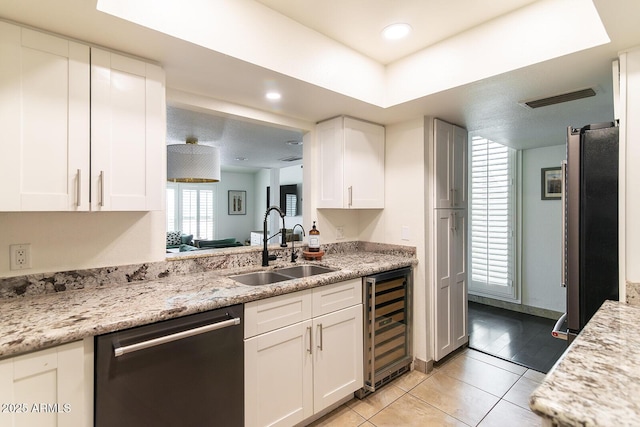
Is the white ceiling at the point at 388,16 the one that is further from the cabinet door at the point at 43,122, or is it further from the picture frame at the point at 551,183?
the picture frame at the point at 551,183

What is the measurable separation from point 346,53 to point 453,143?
1402 millimetres

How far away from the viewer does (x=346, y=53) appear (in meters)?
2.14

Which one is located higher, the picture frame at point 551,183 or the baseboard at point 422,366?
the picture frame at point 551,183

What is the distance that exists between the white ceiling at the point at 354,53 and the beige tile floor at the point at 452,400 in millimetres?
2152

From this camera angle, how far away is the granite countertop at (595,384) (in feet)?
2.20

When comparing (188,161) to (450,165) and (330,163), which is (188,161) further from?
(450,165)

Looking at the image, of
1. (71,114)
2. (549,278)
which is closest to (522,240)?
(549,278)

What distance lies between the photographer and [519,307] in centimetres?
415

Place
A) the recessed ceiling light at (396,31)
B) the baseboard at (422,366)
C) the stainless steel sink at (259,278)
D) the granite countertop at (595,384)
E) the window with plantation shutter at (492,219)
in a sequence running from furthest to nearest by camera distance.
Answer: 1. the window with plantation shutter at (492,219)
2. the baseboard at (422,366)
3. the stainless steel sink at (259,278)
4. the recessed ceiling light at (396,31)
5. the granite countertop at (595,384)

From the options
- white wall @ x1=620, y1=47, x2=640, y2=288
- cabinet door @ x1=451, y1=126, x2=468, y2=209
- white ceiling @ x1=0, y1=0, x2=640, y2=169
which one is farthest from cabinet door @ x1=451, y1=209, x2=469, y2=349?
white wall @ x1=620, y1=47, x2=640, y2=288

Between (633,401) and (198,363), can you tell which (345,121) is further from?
(633,401)

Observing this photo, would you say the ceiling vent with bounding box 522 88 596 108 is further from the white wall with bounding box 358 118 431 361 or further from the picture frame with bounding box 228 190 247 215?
the picture frame with bounding box 228 190 247 215

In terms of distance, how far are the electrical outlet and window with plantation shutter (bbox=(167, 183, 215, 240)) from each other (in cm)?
664

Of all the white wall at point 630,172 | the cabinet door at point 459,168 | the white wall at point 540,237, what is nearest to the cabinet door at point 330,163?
the cabinet door at point 459,168
